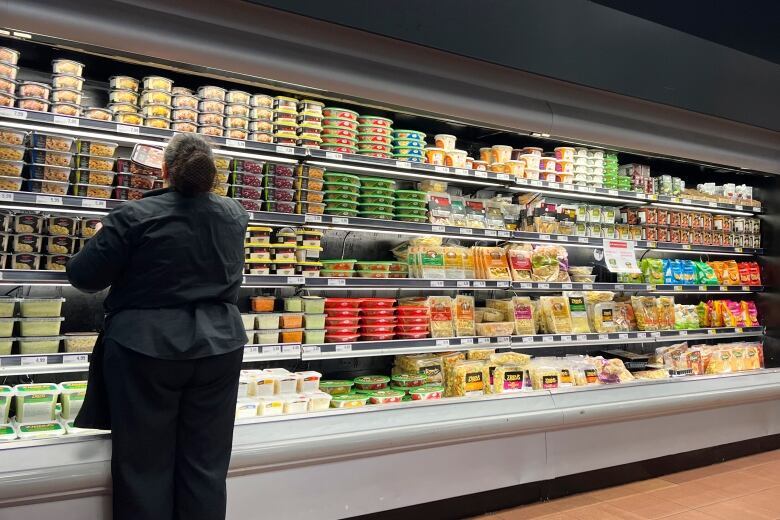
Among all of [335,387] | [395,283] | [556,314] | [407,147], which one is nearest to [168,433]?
[335,387]

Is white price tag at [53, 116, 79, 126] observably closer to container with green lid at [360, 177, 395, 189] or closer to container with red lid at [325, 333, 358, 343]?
container with green lid at [360, 177, 395, 189]

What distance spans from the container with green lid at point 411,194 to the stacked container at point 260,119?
937mm

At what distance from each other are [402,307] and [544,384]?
105 centimetres

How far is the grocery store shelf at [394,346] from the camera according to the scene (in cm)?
363

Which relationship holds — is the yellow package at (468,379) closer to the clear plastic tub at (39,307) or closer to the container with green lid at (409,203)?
the container with green lid at (409,203)

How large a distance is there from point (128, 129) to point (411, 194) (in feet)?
5.72

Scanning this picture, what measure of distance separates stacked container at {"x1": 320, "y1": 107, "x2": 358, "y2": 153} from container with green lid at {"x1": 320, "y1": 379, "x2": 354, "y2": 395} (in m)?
1.38

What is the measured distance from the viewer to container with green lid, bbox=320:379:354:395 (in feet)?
12.4

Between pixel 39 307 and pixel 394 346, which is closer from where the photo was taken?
pixel 39 307

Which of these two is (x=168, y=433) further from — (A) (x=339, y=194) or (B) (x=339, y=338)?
(A) (x=339, y=194)

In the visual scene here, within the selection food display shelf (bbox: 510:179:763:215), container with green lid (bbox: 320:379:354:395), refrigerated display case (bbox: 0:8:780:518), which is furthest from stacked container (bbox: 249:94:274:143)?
food display shelf (bbox: 510:179:763:215)

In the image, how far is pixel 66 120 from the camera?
2928 millimetres

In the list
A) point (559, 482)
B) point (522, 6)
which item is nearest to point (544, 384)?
point (559, 482)

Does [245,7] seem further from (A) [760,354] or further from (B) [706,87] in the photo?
(A) [760,354]
